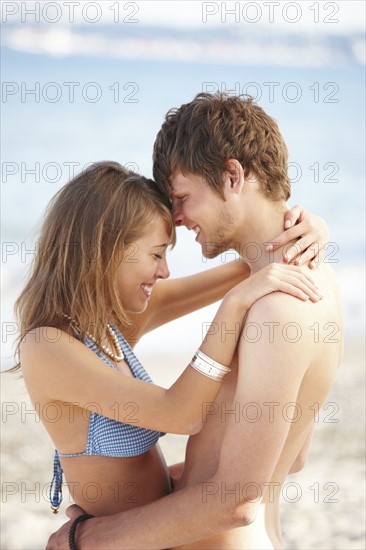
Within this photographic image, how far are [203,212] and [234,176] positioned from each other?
0.13 meters

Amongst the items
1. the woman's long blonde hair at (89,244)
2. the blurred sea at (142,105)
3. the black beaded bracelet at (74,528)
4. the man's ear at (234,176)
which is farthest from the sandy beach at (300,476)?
the blurred sea at (142,105)

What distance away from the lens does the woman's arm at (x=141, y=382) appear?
1.97 m

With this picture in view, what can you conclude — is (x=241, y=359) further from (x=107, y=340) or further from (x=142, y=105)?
(x=142, y=105)

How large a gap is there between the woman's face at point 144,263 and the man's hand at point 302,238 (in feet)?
1.05

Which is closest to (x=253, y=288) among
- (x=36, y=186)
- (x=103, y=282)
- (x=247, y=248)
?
(x=247, y=248)

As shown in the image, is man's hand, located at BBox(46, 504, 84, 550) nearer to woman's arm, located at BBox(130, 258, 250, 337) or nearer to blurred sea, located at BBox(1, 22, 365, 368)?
woman's arm, located at BBox(130, 258, 250, 337)

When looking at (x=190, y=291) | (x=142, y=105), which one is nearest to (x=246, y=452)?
(x=190, y=291)

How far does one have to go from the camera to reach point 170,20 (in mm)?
13539

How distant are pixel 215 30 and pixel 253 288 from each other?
41.7ft

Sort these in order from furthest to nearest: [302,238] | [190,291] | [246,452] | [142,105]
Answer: [142,105], [190,291], [302,238], [246,452]

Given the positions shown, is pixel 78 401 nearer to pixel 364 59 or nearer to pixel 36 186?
pixel 36 186

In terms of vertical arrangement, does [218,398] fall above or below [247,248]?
below

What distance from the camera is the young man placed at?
1.90 m

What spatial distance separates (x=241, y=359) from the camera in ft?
6.45
